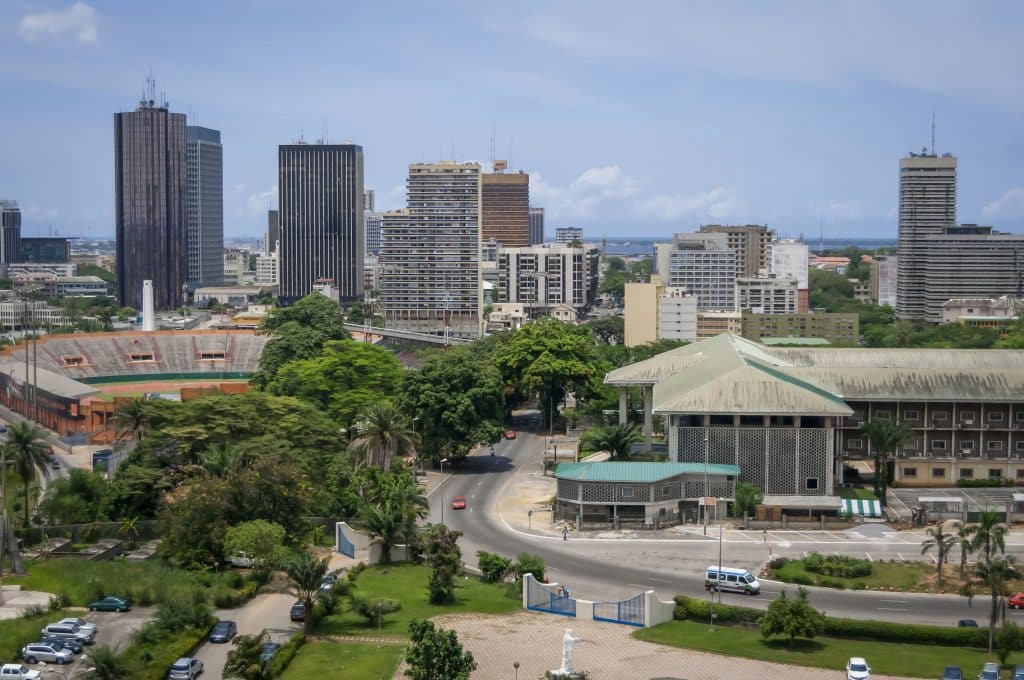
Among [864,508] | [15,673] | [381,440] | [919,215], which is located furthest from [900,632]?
[919,215]

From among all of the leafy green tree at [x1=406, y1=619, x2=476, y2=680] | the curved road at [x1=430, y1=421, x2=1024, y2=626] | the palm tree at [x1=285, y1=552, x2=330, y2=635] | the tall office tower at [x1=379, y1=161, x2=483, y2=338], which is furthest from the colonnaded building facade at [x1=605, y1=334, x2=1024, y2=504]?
the tall office tower at [x1=379, y1=161, x2=483, y2=338]

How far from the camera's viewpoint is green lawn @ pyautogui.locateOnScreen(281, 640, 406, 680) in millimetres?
41500

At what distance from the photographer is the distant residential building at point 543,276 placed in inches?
7569

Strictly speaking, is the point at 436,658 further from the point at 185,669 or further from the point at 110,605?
the point at 110,605

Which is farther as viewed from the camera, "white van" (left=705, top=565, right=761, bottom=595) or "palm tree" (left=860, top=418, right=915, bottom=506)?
"palm tree" (left=860, top=418, right=915, bottom=506)

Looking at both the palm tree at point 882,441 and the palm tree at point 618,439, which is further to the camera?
the palm tree at point 618,439

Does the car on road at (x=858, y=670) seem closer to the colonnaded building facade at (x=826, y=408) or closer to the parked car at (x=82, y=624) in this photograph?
the colonnaded building facade at (x=826, y=408)

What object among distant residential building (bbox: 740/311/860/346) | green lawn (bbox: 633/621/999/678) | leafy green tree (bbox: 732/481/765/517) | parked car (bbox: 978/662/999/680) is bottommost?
green lawn (bbox: 633/621/999/678)

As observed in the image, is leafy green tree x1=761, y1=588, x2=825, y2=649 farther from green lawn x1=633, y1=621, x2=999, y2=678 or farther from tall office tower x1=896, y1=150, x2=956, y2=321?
tall office tower x1=896, y1=150, x2=956, y2=321

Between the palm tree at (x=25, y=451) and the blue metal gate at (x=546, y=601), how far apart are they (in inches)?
Answer: 903

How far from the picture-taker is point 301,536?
184 ft

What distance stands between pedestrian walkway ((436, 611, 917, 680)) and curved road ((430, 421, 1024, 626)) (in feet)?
14.1

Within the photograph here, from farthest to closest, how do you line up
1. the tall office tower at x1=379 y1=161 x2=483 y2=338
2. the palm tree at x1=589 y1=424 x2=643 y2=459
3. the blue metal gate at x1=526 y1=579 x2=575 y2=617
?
Answer: the tall office tower at x1=379 y1=161 x2=483 y2=338, the palm tree at x1=589 y1=424 x2=643 y2=459, the blue metal gate at x1=526 y1=579 x2=575 y2=617

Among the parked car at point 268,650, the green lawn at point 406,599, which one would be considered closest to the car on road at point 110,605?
the parked car at point 268,650
